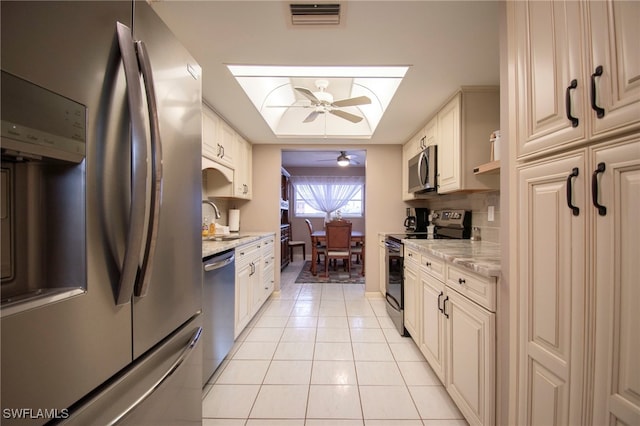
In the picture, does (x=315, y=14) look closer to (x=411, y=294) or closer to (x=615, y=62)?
(x=615, y=62)

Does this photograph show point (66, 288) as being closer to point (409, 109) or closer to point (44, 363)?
point (44, 363)

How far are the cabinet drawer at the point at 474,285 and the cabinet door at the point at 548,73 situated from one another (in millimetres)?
602

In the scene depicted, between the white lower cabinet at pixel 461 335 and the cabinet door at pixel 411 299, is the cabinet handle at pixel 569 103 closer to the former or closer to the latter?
the white lower cabinet at pixel 461 335

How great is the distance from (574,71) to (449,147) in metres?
1.54

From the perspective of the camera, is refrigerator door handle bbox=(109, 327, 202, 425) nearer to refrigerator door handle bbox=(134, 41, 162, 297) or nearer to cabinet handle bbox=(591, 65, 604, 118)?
refrigerator door handle bbox=(134, 41, 162, 297)

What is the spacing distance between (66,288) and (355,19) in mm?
1607

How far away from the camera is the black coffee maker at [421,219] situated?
3.39 m

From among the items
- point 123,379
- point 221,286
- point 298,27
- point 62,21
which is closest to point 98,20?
point 62,21

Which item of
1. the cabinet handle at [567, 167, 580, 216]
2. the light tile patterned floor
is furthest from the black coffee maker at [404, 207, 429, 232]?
the cabinet handle at [567, 167, 580, 216]

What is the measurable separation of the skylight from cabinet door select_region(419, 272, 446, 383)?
156 cm

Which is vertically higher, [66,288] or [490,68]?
[490,68]

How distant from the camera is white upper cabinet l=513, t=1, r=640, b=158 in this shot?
0.66 m

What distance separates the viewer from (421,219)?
3.42 meters

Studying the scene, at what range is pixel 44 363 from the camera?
1.61 ft
